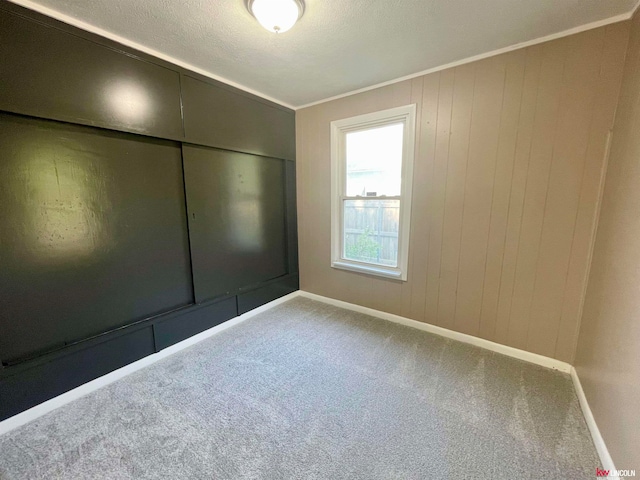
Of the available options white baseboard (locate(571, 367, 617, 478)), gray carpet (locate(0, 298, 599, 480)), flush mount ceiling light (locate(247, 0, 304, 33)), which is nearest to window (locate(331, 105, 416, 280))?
gray carpet (locate(0, 298, 599, 480))

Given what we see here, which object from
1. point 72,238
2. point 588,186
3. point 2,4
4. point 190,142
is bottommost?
point 72,238

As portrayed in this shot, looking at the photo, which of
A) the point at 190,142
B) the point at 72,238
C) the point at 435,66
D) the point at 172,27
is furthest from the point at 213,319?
the point at 435,66

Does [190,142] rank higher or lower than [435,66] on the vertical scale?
lower

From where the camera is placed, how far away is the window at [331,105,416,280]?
2.50 m

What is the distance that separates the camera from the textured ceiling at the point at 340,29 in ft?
4.83

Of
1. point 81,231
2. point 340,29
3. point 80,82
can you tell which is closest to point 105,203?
point 81,231

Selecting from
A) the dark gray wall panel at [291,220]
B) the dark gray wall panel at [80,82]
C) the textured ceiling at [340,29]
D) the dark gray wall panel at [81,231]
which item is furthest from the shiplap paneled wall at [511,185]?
the dark gray wall panel at [81,231]

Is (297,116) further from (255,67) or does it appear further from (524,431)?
(524,431)

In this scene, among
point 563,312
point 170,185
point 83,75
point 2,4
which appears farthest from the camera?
point 170,185

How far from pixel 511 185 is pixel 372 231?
1288mm

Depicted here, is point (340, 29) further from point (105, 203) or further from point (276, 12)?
point (105, 203)

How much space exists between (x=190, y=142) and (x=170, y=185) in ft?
1.34

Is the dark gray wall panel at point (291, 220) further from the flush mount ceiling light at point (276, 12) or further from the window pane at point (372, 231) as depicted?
the flush mount ceiling light at point (276, 12)

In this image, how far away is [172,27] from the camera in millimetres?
1653
